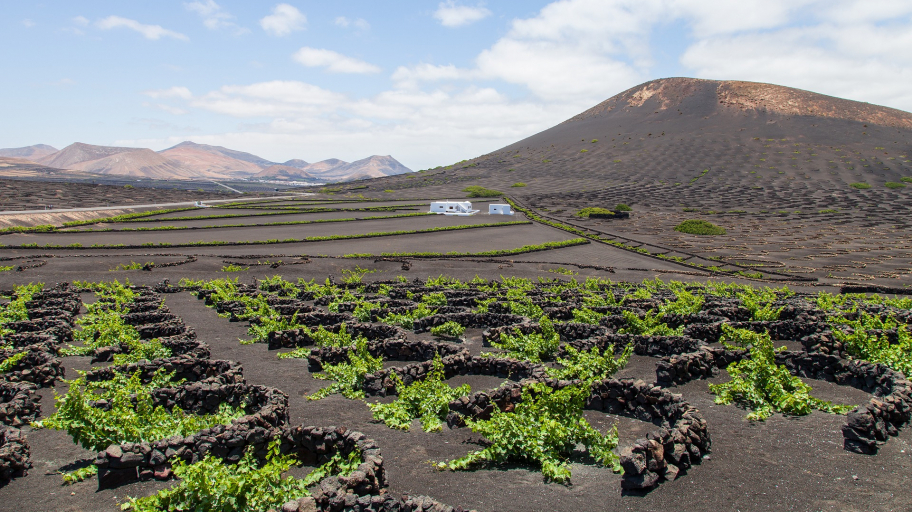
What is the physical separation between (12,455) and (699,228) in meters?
78.2

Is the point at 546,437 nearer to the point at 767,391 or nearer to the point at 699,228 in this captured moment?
the point at 767,391

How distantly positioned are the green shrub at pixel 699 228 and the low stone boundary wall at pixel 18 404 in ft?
247

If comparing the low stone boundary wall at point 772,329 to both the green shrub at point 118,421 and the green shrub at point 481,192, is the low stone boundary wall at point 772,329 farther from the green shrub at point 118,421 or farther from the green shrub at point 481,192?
the green shrub at point 481,192

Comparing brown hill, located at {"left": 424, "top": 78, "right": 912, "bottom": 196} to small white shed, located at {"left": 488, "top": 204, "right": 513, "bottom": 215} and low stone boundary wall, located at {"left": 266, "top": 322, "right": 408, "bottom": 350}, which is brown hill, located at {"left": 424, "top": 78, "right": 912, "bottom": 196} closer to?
small white shed, located at {"left": 488, "top": 204, "right": 513, "bottom": 215}

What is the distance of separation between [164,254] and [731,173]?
11888cm

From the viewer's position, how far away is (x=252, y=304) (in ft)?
95.1

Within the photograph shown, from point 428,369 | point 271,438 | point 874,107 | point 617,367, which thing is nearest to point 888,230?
point 617,367

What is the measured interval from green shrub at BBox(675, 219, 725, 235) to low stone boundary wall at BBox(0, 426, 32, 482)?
76.6m

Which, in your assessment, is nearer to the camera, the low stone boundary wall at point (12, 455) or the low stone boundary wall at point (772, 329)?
the low stone boundary wall at point (12, 455)

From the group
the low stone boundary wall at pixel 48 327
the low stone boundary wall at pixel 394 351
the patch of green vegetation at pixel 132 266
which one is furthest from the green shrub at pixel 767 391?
the patch of green vegetation at pixel 132 266

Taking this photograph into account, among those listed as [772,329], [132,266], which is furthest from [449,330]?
[132,266]

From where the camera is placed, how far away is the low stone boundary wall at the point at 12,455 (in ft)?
34.6

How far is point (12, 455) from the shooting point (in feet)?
35.1

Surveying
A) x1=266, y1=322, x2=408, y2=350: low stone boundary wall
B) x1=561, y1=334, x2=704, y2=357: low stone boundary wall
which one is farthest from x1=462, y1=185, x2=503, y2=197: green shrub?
x1=561, y1=334, x2=704, y2=357: low stone boundary wall
